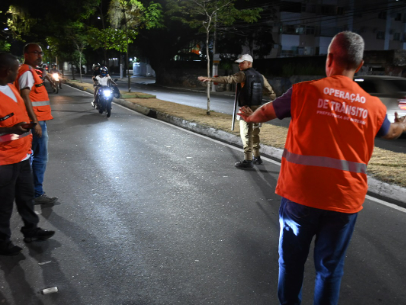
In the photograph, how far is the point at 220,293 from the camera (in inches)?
122

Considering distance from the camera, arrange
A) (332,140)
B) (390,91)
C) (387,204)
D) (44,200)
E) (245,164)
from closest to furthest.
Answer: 1. (332,140)
2. (44,200)
3. (387,204)
4. (245,164)
5. (390,91)

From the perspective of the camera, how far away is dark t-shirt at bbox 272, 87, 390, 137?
7.72 feet

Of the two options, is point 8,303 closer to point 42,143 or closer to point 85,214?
point 85,214

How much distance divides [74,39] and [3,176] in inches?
1379

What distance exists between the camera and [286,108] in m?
2.37

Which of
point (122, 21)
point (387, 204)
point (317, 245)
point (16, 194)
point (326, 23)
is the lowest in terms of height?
point (387, 204)

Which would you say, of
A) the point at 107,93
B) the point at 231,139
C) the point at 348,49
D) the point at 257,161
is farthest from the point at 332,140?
the point at 107,93

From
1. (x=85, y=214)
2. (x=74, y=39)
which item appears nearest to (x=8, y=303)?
(x=85, y=214)

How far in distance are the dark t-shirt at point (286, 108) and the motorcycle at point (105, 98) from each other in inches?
474

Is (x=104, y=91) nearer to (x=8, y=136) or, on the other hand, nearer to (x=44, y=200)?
(x=44, y=200)

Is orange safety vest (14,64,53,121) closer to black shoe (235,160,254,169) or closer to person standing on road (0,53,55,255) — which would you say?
person standing on road (0,53,55,255)

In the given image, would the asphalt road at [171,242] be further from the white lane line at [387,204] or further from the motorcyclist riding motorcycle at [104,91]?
the motorcyclist riding motorcycle at [104,91]

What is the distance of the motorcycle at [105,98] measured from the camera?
13.8 metres

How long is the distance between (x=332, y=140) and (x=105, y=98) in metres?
12.5
